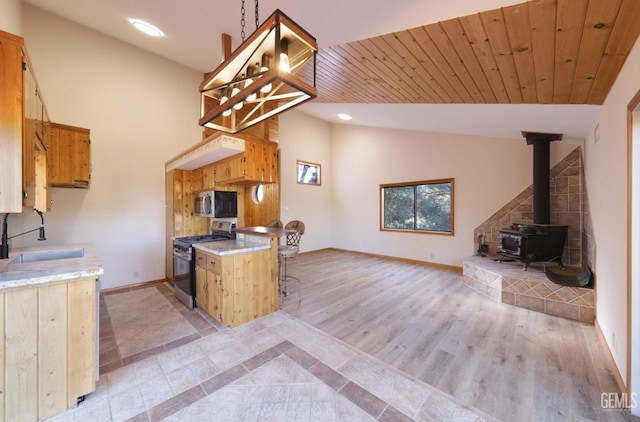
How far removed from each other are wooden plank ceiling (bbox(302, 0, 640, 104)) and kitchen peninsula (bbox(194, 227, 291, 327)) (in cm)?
216

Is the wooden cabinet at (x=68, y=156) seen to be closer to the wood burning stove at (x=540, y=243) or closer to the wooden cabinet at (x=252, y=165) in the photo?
the wooden cabinet at (x=252, y=165)

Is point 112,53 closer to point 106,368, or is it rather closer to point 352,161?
point 106,368

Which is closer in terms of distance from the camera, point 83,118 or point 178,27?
point 178,27

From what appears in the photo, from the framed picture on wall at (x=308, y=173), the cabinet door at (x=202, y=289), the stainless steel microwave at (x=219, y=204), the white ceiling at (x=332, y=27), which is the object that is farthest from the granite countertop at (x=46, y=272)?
the framed picture on wall at (x=308, y=173)

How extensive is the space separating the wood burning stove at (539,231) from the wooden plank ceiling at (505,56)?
2022mm

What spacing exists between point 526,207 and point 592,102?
8.92 feet

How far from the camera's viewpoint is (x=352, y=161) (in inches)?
290

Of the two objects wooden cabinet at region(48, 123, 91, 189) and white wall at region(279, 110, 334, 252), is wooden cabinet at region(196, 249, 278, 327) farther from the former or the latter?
white wall at region(279, 110, 334, 252)

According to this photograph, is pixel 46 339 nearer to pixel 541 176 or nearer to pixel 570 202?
pixel 541 176

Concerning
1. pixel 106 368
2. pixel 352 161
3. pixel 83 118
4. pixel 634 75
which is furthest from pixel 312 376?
pixel 352 161

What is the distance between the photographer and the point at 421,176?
19.3ft

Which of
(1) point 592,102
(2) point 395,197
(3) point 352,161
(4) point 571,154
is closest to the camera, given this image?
(1) point 592,102

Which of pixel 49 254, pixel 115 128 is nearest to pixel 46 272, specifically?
pixel 49 254

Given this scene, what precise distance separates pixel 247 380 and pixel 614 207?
3.35 meters
